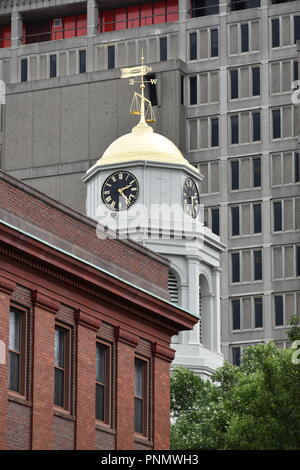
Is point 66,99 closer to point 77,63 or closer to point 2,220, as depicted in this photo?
point 77,63

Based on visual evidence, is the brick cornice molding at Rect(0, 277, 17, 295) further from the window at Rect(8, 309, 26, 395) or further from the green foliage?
the green foliage

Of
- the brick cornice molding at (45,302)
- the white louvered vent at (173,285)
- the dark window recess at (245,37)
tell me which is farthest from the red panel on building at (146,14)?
the brick cornice molding at (45,302)

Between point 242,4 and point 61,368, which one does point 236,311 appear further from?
point 61,368

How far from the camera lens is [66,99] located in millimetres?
175500

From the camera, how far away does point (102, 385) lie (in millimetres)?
61656

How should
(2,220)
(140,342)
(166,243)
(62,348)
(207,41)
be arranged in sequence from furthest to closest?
(207,41), (166,243), (140,342), (62,348), (2,220)

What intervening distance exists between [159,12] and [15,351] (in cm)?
12656

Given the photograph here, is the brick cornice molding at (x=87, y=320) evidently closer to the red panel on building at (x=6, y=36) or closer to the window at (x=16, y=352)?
the window at (x=16, y=352)

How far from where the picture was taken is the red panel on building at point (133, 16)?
181625 millimetres

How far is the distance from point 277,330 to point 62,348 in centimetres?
10251

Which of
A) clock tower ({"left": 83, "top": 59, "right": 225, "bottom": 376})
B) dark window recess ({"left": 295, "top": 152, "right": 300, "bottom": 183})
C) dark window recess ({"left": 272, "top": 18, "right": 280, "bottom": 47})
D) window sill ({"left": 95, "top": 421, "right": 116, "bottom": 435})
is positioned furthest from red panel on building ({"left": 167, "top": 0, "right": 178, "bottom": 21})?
window sill ({"left": 95, "top": 421, "right": 116, "bottom": 435})

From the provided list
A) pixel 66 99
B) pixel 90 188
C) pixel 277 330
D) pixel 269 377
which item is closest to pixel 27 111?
pixel 66 99

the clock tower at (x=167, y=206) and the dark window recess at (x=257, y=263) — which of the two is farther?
the dark window recess at (x=257, y=263)

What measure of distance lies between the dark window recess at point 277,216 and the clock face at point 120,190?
54.3m
